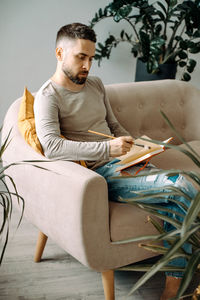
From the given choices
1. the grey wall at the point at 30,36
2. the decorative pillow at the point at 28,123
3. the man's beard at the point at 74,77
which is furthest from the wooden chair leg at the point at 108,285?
the grey wall at the point at 30,36

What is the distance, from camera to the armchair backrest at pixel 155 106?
232 centimetres

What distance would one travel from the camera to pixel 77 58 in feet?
6.12

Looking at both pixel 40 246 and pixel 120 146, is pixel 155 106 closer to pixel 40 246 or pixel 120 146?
pixel 120 146

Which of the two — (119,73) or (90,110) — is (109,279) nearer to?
(90,110)

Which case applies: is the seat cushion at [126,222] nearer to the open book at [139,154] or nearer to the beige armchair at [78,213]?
the beige armchair at [78,213]

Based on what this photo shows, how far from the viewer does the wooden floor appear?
1740 mm

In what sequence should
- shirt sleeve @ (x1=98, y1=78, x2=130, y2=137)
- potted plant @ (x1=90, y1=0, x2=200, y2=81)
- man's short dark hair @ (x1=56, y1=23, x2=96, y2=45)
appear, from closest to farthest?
man's short dark hair @ (x1=56, y1=23, x2=96, y2=45), shirt sleeve @ (x1=98, y1=78, x2=130, y2=137), potted plant @ (x1=90, y1=0, x2=200, y2=81)

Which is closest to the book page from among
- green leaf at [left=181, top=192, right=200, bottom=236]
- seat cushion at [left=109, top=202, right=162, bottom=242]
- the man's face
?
seat cushion at [left=109, top=202, right=162, bottom=242]

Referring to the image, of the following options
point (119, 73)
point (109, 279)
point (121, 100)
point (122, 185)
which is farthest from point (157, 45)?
point (109, 279)

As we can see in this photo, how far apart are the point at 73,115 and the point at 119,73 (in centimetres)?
179

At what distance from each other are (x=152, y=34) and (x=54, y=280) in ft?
7.32

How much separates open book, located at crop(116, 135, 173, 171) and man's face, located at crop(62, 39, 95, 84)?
423 millimetres

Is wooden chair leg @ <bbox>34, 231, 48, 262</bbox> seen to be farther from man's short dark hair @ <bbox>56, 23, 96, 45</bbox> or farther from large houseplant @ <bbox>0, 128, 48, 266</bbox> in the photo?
man's short dark hair @ <bbox>56, 23, 96, 45</bbox>

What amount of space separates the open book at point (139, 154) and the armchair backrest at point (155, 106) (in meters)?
0.53
